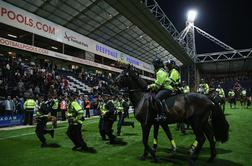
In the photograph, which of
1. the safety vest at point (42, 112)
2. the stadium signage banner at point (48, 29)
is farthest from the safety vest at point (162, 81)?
the stadium signage banner at point (48, 29)

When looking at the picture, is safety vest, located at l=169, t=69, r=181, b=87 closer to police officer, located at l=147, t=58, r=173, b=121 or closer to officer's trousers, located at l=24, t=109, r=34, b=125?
police officer, located at l=147, t=58, r=173, b=121

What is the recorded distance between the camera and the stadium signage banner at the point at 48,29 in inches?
800

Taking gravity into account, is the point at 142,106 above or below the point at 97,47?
below

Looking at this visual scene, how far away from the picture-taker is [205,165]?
20.0ft

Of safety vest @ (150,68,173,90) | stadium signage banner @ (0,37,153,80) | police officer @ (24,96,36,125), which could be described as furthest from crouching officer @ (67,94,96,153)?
stadium signage banner @ (0,37,153,80)

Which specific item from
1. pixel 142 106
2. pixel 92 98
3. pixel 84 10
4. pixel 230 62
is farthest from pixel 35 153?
pixel 230 62

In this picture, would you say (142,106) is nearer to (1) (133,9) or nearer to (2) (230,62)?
(1) (133,9)

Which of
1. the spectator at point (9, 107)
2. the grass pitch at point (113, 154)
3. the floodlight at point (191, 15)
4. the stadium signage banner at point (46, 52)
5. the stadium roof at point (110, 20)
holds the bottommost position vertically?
the grass pitch at point (113, 154)

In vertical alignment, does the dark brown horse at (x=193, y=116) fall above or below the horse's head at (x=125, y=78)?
below

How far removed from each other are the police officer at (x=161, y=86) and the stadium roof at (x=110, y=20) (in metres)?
18.8

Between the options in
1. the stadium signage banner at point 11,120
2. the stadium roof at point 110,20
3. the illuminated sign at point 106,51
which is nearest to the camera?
the stadium signage banner at point 11,120

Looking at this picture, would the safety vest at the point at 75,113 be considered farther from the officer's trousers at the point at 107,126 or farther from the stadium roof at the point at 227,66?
the stadium roof at the point at 227,66

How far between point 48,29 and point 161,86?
2089cm

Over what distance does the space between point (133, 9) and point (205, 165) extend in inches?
919
